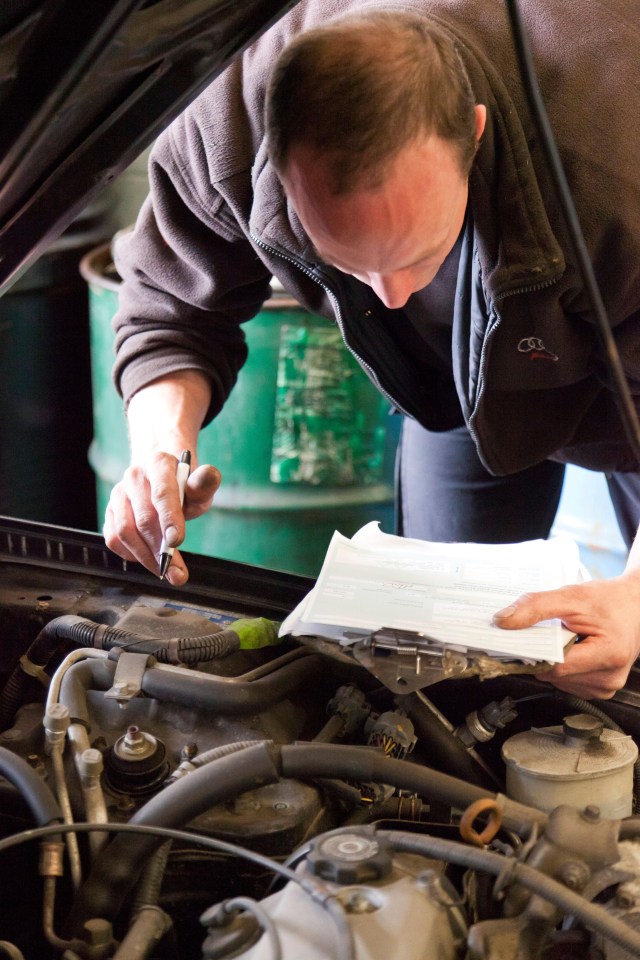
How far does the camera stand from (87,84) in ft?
2.26

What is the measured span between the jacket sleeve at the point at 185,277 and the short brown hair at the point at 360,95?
354 millimetres

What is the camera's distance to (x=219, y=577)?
114 centimetres

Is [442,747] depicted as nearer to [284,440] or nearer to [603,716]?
[603,716]

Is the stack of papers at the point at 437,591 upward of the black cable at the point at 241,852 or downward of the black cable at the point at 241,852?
upward

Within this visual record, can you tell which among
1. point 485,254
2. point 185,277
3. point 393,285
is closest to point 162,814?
point 393,285

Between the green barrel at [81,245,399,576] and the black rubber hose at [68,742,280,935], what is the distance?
119 cm

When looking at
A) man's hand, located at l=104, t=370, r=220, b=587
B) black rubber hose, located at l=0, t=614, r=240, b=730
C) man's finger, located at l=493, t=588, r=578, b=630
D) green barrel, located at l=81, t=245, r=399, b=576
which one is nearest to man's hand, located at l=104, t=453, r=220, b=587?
man's hand, located at l=104, t=370, r=220, b=587

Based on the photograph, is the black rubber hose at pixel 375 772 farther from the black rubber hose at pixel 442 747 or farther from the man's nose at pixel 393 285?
the man's nose at pixel 393 285

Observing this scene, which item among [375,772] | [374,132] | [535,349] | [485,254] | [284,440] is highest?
[374,132]

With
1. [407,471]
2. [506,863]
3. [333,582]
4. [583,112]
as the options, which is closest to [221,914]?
[506,863]

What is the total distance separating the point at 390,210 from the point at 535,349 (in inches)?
13.5

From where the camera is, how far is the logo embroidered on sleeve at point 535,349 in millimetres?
1098

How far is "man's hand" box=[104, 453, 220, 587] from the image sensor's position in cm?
107

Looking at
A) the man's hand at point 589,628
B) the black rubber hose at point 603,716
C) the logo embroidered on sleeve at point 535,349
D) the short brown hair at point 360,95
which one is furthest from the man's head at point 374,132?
the black rubber hose at point 603,716
